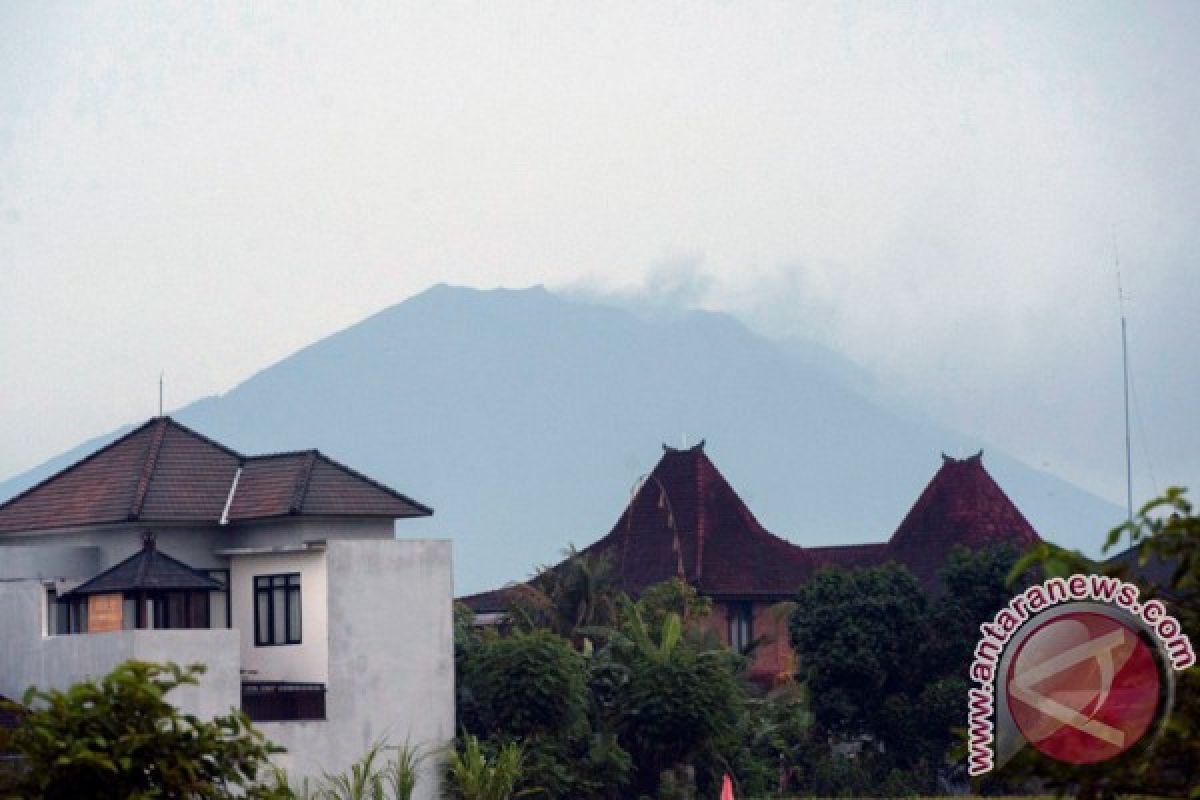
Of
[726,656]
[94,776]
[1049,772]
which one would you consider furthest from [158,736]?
[726,656]

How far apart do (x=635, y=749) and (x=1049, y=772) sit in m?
32.1

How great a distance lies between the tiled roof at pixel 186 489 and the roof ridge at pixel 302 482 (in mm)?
18

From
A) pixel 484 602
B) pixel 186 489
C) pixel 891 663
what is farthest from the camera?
pixel 484 602

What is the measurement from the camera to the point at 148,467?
125 feet

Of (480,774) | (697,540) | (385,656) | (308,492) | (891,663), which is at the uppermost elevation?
(697,540)

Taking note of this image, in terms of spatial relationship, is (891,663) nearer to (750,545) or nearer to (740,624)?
(740,624)

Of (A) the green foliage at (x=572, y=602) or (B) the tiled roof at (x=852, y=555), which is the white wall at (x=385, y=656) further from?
(B) the tiled roof at (x=852, y=555)

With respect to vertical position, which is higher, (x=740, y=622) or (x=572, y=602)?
(x=572, y=602)

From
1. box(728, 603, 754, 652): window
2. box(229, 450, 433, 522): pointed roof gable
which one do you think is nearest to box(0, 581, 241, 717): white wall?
box(229, 450, 433, 522): pointed roof gable

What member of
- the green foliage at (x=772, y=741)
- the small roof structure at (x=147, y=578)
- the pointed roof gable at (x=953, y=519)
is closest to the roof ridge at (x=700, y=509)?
the pointed roof gable at (x=953, y=519)

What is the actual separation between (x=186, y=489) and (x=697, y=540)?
29489mm

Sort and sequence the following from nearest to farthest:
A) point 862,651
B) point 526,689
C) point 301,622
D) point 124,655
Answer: point 124,655
point 301,622
point 526,689
point 862,651

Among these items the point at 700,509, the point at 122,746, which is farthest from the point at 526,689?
the point at 700,509

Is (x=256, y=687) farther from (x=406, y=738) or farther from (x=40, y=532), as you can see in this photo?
(x=40, y=532)
